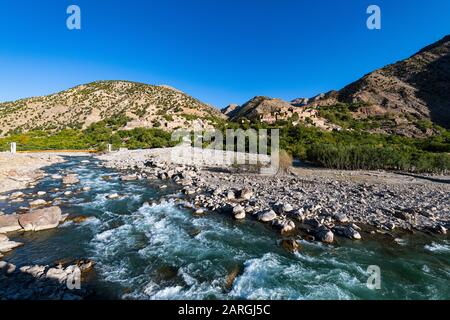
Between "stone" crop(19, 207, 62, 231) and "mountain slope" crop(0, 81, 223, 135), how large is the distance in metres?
54.3

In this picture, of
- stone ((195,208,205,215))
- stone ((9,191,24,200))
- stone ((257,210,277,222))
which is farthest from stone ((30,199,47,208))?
stone ((257,210,277,222))

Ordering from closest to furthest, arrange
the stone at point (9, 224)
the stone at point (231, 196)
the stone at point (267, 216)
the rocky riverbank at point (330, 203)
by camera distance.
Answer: the stone at point (9, 224)
the rocky riverbank at point (330, 203)
the stone at point (267, 216)
the stone at point (231, 196)

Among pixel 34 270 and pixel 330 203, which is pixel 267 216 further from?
pixel 34 270

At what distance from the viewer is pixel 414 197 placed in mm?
13750

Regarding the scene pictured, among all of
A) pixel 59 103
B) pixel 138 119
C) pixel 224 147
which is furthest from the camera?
pixel 59 103

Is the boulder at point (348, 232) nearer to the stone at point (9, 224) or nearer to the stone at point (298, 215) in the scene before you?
the stone at point (298, 215)

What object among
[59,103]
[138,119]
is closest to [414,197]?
[138,119]

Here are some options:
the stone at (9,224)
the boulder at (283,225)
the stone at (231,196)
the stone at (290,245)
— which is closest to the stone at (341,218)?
the boulder at (283,225)

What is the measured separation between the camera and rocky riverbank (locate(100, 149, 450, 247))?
31.4ft

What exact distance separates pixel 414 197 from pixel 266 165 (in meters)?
11.6

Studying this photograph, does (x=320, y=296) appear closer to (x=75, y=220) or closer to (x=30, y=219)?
(x=75, y=220)

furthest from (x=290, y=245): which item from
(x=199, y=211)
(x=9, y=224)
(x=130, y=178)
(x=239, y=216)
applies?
(x=130, y=178)

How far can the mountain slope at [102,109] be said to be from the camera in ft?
213

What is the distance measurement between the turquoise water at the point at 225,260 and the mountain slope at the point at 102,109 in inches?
2190
